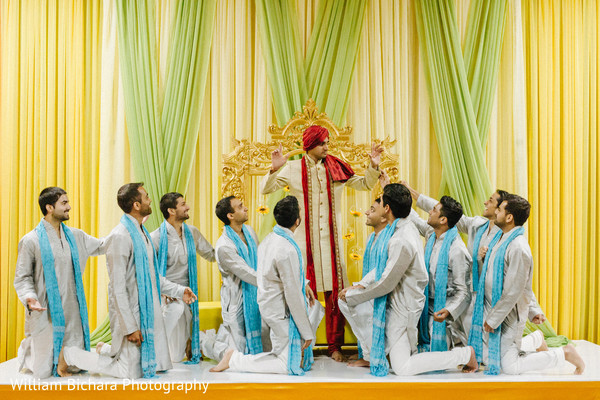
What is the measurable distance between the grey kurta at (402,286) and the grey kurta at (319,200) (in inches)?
24.7

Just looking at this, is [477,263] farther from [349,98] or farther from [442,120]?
[349,98]

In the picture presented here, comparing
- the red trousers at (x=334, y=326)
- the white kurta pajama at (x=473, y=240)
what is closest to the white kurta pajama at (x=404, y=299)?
the white kurta pajama at (x=473, y=240)

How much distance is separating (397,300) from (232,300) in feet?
3.94

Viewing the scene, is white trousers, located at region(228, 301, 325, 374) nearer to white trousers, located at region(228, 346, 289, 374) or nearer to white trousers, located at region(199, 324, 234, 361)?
white trousers, located at region(228, 346, 289, 374)

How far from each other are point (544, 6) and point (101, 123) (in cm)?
430

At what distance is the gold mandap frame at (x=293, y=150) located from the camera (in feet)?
17.7

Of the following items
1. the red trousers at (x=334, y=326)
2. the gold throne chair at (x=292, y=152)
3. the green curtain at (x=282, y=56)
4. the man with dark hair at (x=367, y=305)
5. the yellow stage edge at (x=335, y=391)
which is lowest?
the yellow stage edge at (x=335, y=391)

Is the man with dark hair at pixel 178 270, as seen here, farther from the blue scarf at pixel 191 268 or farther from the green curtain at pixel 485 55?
the green curtain at pixel 485 55

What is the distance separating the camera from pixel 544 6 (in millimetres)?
6094

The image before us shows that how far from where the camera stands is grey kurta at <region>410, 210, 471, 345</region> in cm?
433

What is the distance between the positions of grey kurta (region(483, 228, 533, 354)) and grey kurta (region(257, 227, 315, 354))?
120cm

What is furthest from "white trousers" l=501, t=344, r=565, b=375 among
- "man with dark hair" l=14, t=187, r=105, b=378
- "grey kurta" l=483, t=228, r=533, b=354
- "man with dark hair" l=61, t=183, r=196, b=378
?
"man with dark hair" l=14, t=187, r=105, b=378

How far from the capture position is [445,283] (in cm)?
435

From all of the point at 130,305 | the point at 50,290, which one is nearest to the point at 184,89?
the point at 50,290
